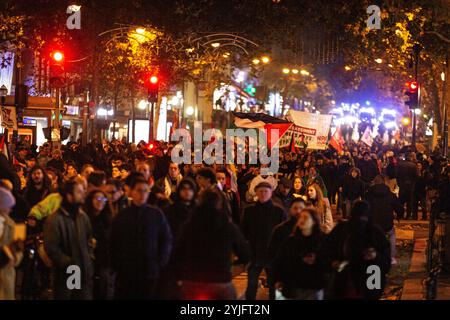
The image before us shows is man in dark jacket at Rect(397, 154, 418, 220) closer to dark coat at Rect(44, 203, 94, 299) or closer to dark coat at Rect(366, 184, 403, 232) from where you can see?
dark coat at Rect(366, 184, 403, 232)

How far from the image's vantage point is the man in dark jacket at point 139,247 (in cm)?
891

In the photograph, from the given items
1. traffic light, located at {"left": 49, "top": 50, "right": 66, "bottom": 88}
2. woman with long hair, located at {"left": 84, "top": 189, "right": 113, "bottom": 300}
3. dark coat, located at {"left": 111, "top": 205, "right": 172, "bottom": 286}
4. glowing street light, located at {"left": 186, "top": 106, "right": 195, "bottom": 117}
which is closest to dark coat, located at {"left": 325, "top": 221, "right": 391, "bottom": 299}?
dark coat, located at {"left": 111, "top": 205, "right": 172, "bottom": 286}

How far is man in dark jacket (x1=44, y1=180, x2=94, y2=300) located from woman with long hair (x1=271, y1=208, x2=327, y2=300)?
2077mm

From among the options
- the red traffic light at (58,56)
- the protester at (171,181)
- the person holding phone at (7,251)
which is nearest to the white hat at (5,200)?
the person holding phone at (7,251)

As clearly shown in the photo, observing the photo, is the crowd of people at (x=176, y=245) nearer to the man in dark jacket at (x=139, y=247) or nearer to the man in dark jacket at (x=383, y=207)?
the man in dark jacket at (x=139, y=247)

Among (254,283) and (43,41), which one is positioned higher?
(43,41)

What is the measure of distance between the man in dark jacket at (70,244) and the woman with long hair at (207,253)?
1.55 metres

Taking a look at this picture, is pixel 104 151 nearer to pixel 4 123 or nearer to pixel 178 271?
pixel 4 123

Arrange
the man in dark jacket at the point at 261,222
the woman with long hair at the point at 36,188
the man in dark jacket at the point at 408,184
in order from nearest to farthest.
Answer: the man in dark jacket at the point at 261,222
the woman with long hair at the point at 36,188
the man in dark jacket at the point at 408,184

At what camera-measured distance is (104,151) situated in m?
29.1
